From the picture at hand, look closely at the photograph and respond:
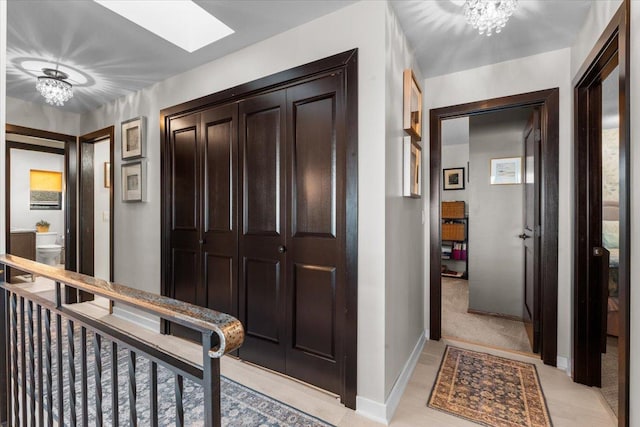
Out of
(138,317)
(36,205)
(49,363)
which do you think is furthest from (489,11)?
(36,205)

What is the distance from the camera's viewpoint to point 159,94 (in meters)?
3.00

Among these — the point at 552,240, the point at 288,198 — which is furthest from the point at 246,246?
the point at 552,240

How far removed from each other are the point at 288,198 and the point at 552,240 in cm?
199

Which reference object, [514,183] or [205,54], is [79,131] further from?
[514,183]

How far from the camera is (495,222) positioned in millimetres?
3447

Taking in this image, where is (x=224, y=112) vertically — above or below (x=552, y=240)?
above

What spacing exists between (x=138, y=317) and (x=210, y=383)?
3.07 m

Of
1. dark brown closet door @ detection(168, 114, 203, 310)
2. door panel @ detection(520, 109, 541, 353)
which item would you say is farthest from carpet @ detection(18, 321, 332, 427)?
door panel @ detection(520, 109, 541, 353)

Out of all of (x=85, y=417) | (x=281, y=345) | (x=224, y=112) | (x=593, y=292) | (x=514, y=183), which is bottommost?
(x=281, y=345)

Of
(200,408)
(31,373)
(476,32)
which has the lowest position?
(200,408)

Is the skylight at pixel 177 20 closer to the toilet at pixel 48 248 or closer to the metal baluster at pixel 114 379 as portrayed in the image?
the metal baluster at pixel 114 379

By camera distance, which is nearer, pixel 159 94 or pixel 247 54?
pixel 247 54

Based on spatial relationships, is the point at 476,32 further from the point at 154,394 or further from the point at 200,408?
the point at 200,408

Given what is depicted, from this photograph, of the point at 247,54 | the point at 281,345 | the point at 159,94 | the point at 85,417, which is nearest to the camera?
the point at 85,417
